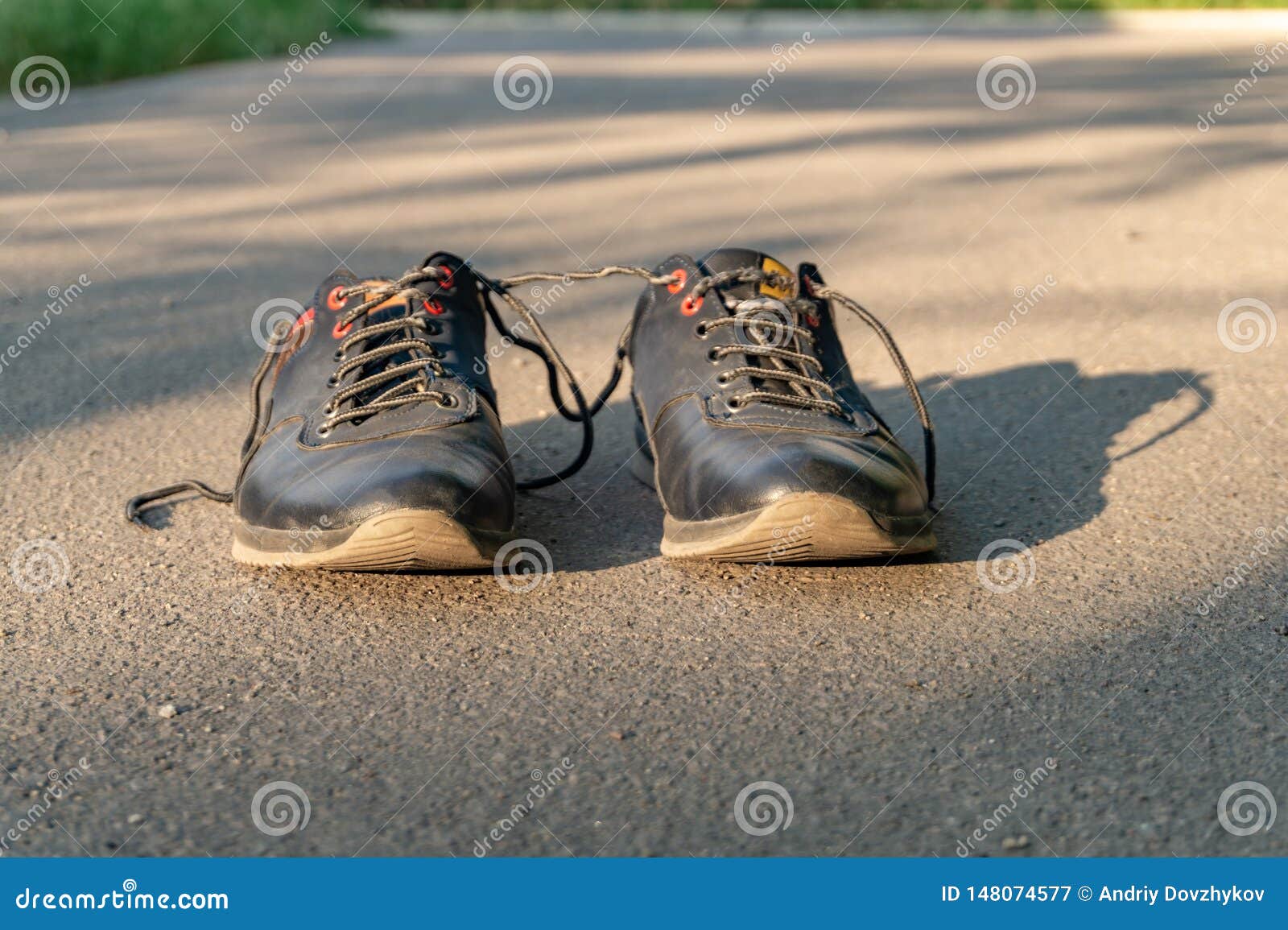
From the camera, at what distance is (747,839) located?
161 centimetres

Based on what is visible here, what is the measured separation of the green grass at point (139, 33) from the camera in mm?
8914

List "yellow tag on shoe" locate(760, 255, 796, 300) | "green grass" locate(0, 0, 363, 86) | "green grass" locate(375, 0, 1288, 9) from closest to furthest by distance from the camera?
1. "yellow tag on shoe" locate(760, 255, 796, 300)
2. "green grass" locate(0, 0, 363, 86)
3. "green grass" locate(375, 0, 1288, 9)

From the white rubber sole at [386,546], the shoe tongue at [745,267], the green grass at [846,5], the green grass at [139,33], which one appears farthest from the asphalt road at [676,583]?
the green grass at [846,5]

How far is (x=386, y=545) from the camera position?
83.6 inches

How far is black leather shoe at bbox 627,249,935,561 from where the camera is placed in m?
2.15

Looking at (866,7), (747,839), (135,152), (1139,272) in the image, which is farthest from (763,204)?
(866,7)

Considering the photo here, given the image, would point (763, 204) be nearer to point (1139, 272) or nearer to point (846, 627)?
point (1139, 272)

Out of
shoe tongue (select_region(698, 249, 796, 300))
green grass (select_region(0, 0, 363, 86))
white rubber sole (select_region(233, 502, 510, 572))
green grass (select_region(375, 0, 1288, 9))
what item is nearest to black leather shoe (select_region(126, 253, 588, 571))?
white rubber sole (select_region(233, 502, 510, 572))

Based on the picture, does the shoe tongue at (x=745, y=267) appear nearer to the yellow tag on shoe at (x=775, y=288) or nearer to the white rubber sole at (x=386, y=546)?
the yellow tag on shoe at (x=775, y=288)

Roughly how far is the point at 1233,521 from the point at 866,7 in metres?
14.5

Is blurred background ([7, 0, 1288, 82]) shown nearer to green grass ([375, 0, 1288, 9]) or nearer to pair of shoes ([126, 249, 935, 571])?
green grass ([375, 0, 1288, 9])

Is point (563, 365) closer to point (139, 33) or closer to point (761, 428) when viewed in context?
point (761, 428)

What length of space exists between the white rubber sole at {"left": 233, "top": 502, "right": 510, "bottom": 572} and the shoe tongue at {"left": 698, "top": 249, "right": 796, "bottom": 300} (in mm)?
652

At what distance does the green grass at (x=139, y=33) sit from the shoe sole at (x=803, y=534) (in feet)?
25.2
